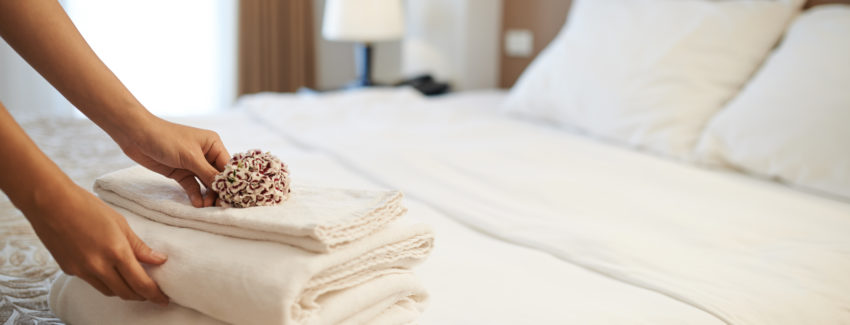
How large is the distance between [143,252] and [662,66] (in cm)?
145

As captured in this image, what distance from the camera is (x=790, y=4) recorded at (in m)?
1.71

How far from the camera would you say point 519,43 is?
9.59ft

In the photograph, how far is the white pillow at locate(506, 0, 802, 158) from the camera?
1.64 meters

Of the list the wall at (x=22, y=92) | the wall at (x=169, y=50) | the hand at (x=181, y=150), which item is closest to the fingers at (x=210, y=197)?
the hand at (x=181, y=150)

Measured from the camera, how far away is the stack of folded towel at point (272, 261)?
604mm

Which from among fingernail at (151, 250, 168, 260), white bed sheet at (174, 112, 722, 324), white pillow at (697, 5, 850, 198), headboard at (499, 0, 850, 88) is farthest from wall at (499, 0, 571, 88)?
fingernail at (151, 250, 168, 260)

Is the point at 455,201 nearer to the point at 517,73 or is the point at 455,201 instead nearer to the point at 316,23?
the point at 517,73

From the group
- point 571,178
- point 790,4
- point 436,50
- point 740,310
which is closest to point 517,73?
point 436,50

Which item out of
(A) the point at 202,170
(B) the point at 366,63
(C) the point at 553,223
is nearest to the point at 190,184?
(A) the point at 202,170

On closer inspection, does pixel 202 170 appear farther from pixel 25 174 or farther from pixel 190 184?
pixel 25 174

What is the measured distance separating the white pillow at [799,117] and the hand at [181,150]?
1.17 m

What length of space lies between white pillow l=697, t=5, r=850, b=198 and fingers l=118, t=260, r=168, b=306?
1.26 metres

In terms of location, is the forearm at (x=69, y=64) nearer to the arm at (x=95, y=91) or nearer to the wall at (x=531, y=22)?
the arm at (x=95, y=91)

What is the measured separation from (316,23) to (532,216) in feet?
10.4
